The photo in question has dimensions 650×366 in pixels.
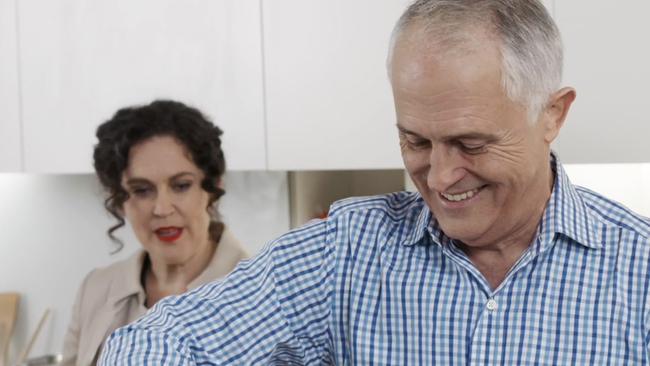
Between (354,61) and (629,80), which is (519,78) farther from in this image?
(354,61)

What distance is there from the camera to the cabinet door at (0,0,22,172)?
2.33m

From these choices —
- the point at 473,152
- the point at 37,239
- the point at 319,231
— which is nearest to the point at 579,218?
the point at 473,152

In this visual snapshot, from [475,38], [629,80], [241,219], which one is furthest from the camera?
[241,219]

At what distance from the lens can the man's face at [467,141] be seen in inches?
39.5

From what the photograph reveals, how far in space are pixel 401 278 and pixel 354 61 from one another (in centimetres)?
90

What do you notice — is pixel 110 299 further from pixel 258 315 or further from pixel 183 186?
pixel 258 315

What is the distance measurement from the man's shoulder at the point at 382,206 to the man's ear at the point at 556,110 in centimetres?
22

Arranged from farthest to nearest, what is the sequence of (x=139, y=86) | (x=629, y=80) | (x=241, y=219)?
1. (x=241, y=219)
2. (x=139, y=86)
3. (x=629, y=80)

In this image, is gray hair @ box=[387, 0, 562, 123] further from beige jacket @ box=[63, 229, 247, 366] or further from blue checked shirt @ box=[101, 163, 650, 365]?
beige jacket @ box=[63, 229, 247, 366]

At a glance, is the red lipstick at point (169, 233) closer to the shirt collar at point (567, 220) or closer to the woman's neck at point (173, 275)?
the woman's neck at point (173, 275)

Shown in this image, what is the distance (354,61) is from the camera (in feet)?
6.55

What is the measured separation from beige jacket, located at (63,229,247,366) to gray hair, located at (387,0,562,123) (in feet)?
3.37

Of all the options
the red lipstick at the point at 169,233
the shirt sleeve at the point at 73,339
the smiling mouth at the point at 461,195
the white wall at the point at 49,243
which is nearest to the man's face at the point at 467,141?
the smiling mouth at the point at 461,195

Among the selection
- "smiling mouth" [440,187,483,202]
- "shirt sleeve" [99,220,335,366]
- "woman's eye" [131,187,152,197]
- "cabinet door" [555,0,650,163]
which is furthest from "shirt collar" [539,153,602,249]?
"woman's eye" [131,187,152,197]
